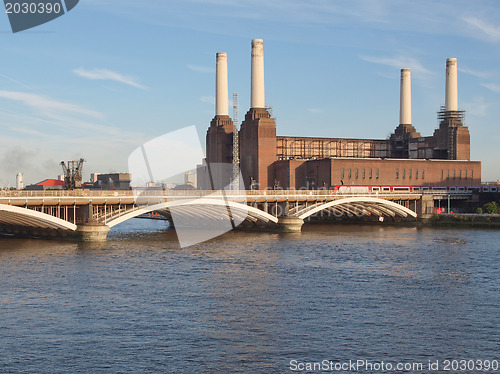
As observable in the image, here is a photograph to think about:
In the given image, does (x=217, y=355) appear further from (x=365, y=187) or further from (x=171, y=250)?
(x=365, y=187)

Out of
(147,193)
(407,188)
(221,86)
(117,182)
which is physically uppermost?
(221,86)

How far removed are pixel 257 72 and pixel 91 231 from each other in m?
58.5

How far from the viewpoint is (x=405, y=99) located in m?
130

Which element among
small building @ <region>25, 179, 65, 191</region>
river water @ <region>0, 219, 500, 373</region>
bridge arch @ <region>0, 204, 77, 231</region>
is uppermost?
small building @ <region>25, 179, 65, 191</region>

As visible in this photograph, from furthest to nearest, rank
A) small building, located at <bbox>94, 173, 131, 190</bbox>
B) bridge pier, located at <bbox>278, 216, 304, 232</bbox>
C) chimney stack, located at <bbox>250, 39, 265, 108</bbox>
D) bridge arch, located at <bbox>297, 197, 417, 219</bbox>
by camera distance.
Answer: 1. small building, located at <bbox>94, 173, 131, 190</bbox>
2. chimney stack, located at <bbox>250, 39, 265, 108</bbox>
3. bridge arch, located at <bbox>297, 197, 417, 219</bbox>
4. bridge pier, located at <bbox>278, 216, 304, 232</bbox>

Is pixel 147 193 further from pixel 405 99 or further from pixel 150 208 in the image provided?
pixel 405 99

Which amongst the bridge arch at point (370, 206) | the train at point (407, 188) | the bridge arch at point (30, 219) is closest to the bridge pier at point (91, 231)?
the bridge arch at point (30, 219)

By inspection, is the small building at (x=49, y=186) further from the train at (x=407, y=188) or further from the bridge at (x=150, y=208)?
the train at (x=407, y=188)

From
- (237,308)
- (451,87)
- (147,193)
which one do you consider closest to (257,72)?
(451,87)

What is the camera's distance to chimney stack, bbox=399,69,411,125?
416 ft

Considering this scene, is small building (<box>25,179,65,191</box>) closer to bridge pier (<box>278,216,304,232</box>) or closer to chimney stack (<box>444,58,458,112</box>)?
bridge pier (<box>278,216,304,232</box>)

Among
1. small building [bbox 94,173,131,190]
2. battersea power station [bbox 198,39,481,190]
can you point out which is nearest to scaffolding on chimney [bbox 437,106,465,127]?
battersea power station [bbox 198,39,481,190]

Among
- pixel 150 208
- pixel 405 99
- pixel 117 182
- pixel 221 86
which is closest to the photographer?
pixel 150 208

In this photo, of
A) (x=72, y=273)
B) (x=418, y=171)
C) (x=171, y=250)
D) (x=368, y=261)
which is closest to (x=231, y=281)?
(x=72, y=273)
